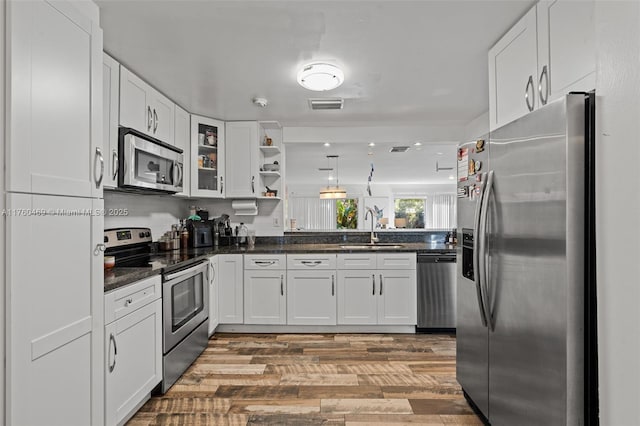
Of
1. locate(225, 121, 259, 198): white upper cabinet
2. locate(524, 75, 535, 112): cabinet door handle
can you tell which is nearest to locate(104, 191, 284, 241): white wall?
locate(225, 121, 259, 198): white upper cabinet

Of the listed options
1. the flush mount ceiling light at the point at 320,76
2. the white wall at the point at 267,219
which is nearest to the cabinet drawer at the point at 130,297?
the flush mount ceiling light at the point at 320,76

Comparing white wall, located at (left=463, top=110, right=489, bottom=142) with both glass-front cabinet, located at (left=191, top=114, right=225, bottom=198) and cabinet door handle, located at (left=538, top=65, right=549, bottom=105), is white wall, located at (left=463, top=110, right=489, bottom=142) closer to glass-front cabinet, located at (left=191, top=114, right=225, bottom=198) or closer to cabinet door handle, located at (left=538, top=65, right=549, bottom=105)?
cabinet door handle, located at (left=538, top=65, right=549, bottom=105)

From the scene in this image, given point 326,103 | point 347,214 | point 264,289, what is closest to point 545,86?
point 326,103

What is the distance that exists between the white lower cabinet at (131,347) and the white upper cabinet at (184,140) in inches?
54.2

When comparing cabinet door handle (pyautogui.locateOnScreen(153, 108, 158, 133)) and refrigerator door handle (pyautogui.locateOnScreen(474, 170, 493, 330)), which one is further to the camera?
cabinet door handle (pyautogui.locateOnScreen(153, 108, 158, 133))

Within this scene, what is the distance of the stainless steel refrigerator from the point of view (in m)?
1.25

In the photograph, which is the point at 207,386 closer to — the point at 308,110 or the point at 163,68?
the point at 163,68

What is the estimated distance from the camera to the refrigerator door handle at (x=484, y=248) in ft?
5.60

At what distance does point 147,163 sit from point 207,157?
116 cm

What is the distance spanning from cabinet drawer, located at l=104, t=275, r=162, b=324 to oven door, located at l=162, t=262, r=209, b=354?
0.11 m

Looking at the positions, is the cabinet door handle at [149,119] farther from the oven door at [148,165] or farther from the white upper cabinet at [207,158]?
the white upper cabinet at [207,158]

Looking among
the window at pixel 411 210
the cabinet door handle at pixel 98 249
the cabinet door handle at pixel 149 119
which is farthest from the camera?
the window at pixel 411 210

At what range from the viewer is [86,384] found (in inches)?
59.5

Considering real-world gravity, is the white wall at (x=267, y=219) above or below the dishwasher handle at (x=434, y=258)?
above
